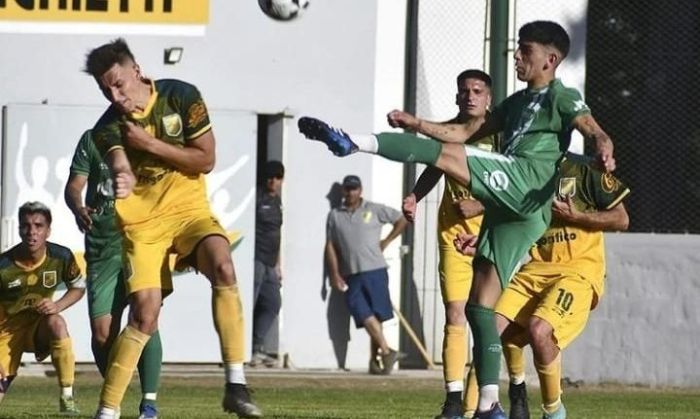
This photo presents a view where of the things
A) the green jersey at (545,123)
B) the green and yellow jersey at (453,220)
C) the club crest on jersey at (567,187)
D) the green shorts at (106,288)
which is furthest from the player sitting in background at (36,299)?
the green jersey at (545,123)

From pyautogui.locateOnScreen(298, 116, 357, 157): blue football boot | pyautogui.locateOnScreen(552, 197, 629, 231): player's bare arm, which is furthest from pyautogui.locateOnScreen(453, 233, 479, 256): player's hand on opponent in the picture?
pyautogui.locateOnScreen(298, 116, 357, 157): blue football boot

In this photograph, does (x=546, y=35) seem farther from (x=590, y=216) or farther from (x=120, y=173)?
(x=120, y=173)

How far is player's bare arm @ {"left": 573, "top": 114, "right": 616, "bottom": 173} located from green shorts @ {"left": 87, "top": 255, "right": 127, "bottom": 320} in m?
3.46

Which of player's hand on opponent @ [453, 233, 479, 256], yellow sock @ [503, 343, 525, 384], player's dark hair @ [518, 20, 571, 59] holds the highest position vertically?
player's dark hair @ [518, 20, 571, 59]

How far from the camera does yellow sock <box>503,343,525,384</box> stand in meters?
11.5

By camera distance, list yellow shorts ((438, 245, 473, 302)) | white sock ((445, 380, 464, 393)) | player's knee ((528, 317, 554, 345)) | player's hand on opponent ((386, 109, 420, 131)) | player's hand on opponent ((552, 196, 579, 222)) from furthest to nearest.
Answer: yellow shorts ((438, 245, 473, 302)) < white sock ((445, 380, 464, 393)) < player's hand on opponent ((552, 196, 579, 222)) < player's knee ((528, 317, 554, 345)) < player's hand on opponent ((386, 109, 420, 131))

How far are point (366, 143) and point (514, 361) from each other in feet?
8.69

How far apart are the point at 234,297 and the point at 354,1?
9.82m

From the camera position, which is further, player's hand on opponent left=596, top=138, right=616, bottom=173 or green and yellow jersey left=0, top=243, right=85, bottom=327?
green and yellow jersey left=0, top=243, right=85, bottom=327

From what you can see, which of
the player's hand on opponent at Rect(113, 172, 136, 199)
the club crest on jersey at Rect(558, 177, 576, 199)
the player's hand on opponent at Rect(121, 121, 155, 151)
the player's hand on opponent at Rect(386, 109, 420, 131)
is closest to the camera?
the player's hand on opponent at Rect(113, 172, 136, 199)

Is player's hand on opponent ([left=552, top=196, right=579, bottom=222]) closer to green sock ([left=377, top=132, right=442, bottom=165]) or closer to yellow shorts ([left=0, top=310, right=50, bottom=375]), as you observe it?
green sock ([left=377, top=132, right=442, bottom=165])

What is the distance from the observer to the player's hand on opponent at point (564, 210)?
11305 millimetres

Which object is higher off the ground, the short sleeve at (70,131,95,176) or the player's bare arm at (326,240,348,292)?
the short sleeve at (70,131,95,176)

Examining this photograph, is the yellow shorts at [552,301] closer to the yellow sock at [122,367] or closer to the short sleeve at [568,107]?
the short sleeve at [568,107]
